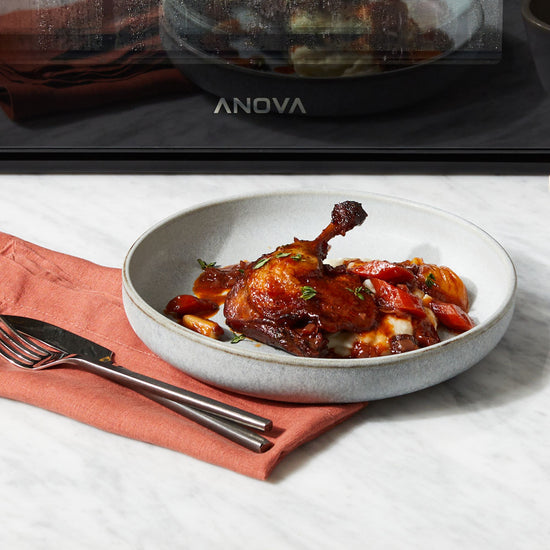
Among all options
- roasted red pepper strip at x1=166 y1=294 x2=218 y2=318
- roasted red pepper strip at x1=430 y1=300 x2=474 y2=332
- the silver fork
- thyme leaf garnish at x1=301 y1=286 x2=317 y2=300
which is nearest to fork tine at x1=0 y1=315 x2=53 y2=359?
the silver fork

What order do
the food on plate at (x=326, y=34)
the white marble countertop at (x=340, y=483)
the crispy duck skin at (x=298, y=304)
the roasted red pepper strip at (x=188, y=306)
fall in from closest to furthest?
1. the white marble countertop at (x=340, y=483)
2. the crispy duck skin at (x=298, y=304)
3. the roasted red pepper strip at (x=188, y=306)
4. the food on plate at (x=326, y=34)

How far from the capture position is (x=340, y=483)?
67 cm

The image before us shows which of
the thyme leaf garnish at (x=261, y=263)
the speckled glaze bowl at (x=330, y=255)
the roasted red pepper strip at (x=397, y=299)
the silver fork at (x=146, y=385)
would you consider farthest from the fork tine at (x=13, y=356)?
the roasted red pepper strip at (x=397, y=299)

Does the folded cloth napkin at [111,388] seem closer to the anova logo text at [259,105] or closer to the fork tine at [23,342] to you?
the fork tine at [23,342]

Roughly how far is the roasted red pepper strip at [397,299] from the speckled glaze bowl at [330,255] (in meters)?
0.07

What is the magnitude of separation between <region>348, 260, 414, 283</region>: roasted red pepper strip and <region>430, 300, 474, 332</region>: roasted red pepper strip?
4cm

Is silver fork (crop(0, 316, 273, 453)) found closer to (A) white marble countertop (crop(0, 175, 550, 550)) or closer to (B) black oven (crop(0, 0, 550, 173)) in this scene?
(A) white marble countertop (crop(0, 175, 550, 550))

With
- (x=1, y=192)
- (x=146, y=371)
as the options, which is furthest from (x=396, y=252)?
(x=1, y=192)

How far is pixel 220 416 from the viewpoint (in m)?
0.70

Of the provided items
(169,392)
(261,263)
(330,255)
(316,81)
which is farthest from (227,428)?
(316,81)

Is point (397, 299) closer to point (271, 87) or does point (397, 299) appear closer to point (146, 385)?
point (146, 385)

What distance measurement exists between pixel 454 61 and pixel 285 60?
0.76 feet

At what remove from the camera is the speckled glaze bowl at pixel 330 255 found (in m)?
0.69

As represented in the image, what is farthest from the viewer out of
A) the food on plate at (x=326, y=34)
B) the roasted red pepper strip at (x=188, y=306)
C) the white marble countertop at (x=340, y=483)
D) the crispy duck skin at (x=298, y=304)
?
the food on plate at (x=326, y=34)
